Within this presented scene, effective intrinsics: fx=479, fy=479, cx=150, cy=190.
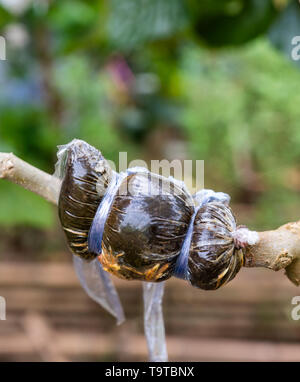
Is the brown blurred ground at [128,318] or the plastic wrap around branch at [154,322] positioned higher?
the brown blurred ground at [128,318]

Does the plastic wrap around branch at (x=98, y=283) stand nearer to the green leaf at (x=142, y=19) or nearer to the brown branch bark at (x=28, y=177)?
the brown branch bark at (x=28, y=177)

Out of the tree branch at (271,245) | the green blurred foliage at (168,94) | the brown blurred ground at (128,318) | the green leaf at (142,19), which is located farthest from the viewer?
the green blurred foliage at (168,94)

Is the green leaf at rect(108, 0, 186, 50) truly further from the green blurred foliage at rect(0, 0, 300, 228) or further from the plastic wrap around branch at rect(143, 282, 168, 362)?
the plastic wrap around branch at rect(143, 282, 168, 362)

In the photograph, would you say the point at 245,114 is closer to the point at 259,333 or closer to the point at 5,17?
the point at 259,333

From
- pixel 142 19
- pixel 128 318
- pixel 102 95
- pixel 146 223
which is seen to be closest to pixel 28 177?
pixel 146 223

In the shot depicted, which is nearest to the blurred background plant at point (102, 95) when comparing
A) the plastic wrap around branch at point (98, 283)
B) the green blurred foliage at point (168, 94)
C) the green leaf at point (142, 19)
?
the green blurred foliage at point (168, 94)
